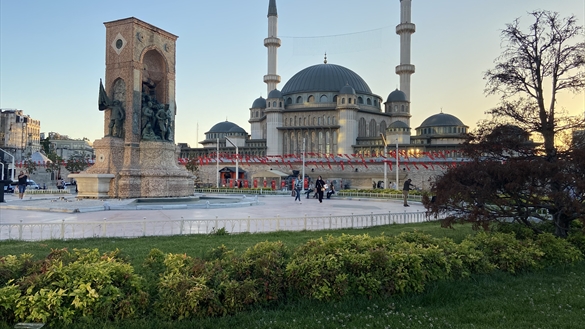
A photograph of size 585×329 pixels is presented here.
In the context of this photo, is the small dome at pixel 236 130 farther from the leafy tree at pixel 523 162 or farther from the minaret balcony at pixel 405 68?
the leafy tree at pixel 523 162

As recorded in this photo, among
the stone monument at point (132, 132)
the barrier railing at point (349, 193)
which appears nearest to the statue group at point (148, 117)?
the stone monument at point (132, 132)

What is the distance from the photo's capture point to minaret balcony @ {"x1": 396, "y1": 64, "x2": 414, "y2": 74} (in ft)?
199

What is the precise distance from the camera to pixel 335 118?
203 feet

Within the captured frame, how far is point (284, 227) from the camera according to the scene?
1082 cm

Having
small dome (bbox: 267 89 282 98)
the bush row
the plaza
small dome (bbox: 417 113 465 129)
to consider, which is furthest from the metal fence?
small dome (bbox: 417 113 465 129)

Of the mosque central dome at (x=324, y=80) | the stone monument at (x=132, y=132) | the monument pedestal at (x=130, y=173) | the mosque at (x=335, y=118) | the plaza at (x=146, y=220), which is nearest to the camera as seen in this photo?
the plaza at (x=146, y=220)

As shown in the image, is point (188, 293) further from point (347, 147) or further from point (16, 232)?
point (347, 147)

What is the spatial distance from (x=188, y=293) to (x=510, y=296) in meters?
3.69

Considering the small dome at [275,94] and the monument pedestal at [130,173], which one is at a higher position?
the small dome at [275,94]

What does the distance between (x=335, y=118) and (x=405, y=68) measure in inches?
478

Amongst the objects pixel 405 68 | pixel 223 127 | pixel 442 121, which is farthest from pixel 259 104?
pixel 442 121

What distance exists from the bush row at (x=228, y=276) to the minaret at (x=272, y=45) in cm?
6194

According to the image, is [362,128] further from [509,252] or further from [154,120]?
[509,252]

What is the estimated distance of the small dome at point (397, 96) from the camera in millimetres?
65875
